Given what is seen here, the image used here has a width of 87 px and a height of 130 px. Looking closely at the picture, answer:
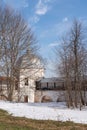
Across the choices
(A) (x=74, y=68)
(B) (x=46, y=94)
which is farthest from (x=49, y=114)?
(B) (x=46, y=94)

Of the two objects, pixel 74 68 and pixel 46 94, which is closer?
pixel 74 68

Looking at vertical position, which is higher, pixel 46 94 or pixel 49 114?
pixel 49 114

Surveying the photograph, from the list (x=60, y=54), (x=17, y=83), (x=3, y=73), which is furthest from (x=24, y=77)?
(x=60, y=54)

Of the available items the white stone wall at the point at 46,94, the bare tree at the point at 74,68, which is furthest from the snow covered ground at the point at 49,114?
the white stone wall at the point at 46,94

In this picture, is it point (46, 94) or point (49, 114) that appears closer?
point (49, 114)

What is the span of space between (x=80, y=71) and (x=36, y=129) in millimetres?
16667

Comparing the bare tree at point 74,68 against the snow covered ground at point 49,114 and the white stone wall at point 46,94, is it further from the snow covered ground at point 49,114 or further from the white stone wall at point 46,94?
the white stone wall at point 46,94

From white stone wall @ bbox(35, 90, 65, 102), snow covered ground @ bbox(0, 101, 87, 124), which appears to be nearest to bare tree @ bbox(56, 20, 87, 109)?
snow covered ground @ bbox(0, 101, 87, 124)

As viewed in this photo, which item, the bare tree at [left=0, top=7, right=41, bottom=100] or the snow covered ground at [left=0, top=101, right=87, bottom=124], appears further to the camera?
the bare tree at [left=0, top=7, right=41, bottom=100]

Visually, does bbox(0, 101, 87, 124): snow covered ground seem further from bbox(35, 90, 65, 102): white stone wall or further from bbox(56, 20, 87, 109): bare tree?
bbox(35, 90, 65, 102): white stone wall

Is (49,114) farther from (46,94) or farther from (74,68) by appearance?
(46,94)

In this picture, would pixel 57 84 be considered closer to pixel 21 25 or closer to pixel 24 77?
pixel 24 77

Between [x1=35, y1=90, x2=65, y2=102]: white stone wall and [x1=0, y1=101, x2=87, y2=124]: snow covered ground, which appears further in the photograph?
[x1=35, y1=90, x2=65, y2=102]: white stone wall

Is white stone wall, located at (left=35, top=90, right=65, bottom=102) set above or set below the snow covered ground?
below
